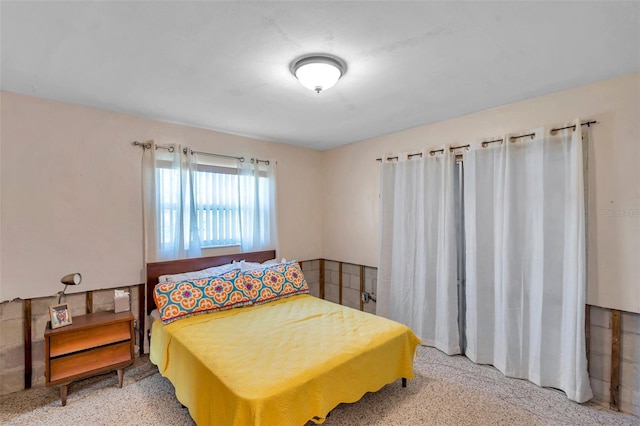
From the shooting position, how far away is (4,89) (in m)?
2.31

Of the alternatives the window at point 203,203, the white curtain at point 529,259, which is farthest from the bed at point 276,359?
the white curtain at point 529,259

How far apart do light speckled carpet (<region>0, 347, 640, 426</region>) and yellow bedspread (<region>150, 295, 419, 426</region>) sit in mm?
195

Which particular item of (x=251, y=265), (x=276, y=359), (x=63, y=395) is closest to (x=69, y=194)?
(x=63, y=395)

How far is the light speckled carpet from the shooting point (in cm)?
207

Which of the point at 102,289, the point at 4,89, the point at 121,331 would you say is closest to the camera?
the point at 4,89

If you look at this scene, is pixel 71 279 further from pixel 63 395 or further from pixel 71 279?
pixel 63 395

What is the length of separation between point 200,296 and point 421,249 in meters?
2.27

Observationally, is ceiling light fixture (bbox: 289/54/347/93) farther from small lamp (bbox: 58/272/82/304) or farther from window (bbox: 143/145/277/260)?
small lamp (bbox: 58/272/82/304)

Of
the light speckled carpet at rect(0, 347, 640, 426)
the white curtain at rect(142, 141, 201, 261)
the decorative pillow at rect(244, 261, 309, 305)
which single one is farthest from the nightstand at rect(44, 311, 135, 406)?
the decorative pillow at rect(244, 261, 309, 305)

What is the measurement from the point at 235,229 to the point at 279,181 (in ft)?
3.00

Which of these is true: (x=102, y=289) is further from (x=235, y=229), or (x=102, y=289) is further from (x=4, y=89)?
(x=4, y=89)

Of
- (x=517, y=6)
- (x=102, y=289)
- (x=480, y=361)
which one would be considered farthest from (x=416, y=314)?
(x=102, y=289)

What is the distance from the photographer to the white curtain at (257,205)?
3.64 metres

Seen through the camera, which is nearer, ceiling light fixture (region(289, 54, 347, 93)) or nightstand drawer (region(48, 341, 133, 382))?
ceiling light fixture (region(289, 54, 347, 93))
